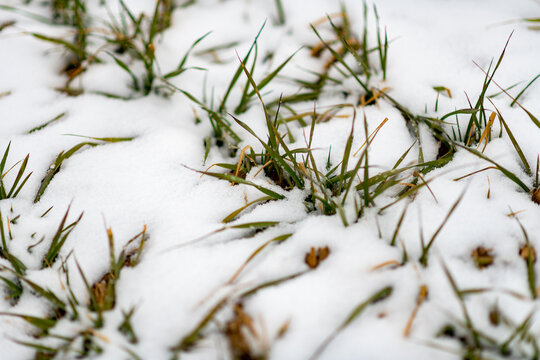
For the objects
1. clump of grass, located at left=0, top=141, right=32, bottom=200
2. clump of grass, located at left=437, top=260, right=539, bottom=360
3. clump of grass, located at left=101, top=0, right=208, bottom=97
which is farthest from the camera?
clump of grass, located at left=101, top=0, right=208, bottom=97

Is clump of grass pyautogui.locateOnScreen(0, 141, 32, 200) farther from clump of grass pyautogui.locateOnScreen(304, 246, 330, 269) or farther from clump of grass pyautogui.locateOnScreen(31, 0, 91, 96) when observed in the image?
clump of grass pyautogui.locateOnScreen(304, 246, 330, 269)

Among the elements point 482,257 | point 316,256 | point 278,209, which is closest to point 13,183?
point 278,209

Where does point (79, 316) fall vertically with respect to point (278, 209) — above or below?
below

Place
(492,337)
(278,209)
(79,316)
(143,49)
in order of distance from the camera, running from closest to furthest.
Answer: (492,337)
(79,316)
(278,209)
(143,49)

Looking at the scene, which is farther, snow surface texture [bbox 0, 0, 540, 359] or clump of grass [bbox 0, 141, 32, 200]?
clump of grass [bbox 0, 141, 32, 200]

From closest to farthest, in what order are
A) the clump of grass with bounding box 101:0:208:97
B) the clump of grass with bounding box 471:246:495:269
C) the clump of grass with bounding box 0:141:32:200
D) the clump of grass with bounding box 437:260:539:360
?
the clump of grass with bounding box 437:260:539:360, the clump of grass with bounding box 471:246:495:269, the clump of grass with bounding box 0:141:32:200, the clump of grass with bounding box 101:0:208:97

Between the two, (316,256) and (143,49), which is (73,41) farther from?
(316,256)

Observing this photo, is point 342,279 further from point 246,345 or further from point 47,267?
point 47,267

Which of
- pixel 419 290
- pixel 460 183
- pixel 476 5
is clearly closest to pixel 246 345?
pixel 419 290

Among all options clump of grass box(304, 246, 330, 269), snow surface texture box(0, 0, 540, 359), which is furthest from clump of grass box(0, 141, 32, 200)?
clump of grass box(304, 246, 330, 269)
